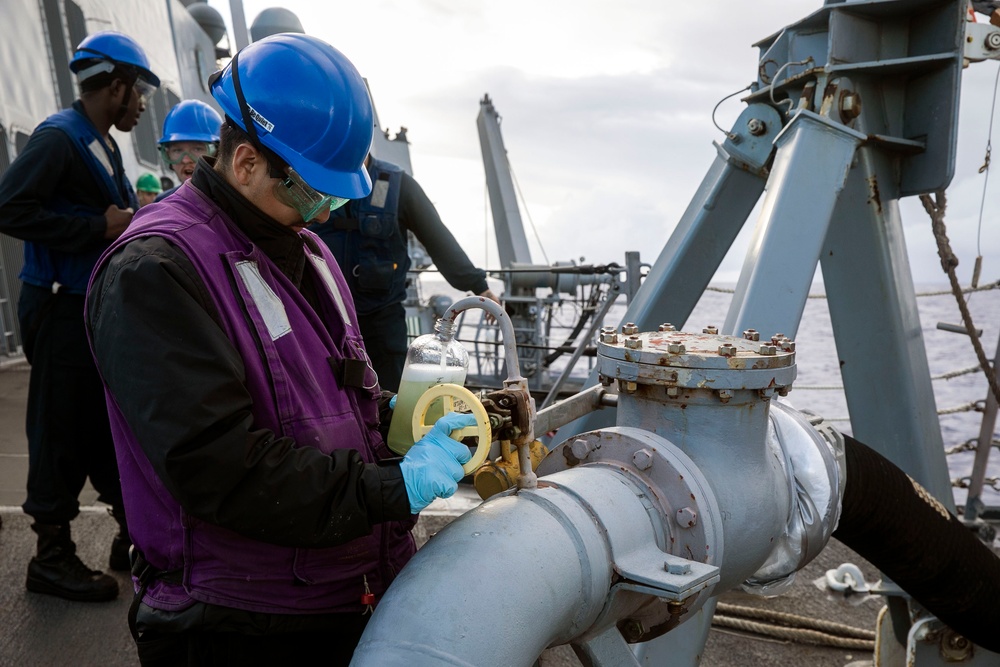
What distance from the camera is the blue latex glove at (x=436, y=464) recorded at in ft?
4.36

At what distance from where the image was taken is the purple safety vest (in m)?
1.33

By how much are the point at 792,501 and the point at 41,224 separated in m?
2.74

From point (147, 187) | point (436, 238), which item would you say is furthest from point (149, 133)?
point (436, 238)

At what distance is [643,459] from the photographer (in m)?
1.48

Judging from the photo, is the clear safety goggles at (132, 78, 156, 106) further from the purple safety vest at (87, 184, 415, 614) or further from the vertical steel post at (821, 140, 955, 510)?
the vertical steel post at (821, 140, 955, 510)

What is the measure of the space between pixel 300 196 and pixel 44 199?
1992mm

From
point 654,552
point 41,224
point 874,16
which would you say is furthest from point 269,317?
point 874,16

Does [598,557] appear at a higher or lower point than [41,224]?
lower

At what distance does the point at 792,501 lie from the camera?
169cm

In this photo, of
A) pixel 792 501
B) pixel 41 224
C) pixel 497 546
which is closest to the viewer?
pixel 497 546

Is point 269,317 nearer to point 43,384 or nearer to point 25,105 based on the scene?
point 43,384

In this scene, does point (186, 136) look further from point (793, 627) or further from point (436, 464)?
point (793, 627)

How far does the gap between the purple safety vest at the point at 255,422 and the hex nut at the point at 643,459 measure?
55 cm

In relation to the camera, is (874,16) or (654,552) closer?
(654,552)
